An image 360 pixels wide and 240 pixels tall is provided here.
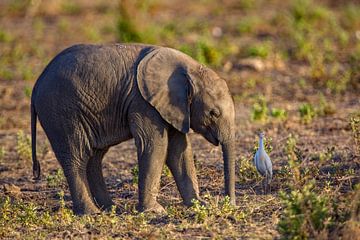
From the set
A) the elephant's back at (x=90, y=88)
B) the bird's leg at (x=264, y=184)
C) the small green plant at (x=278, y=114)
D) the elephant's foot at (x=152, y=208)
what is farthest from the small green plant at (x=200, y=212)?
the small green plant at (x=278, y=114)

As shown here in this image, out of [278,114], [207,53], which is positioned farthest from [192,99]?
[207,53]

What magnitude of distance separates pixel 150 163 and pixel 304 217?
5.69 ft

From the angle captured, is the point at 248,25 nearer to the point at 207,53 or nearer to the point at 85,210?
the point at 207,53

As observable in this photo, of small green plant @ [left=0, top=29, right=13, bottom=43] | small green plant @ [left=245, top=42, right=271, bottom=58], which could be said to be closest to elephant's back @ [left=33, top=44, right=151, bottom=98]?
small green plant @ [left=245, top=42, right=271, bottom=58]

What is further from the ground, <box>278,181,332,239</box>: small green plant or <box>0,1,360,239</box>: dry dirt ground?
<box>278,181,332,239</box>: small green plant

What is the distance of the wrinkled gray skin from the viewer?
27.4 ft

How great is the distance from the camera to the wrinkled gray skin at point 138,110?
329 inches

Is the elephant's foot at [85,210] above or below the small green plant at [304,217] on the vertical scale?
below

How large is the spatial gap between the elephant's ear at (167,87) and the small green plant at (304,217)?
140 centimetres

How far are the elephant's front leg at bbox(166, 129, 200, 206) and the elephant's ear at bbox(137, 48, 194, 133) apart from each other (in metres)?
0.31

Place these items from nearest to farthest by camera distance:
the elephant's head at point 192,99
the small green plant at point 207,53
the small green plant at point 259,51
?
the elephant's head at point 192,99
the small green plant at point 207,53
the small green plant at point 259,51

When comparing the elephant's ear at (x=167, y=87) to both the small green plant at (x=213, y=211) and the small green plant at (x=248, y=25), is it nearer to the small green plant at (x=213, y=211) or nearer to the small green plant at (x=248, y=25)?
the small green plant at (x=213, y=211)

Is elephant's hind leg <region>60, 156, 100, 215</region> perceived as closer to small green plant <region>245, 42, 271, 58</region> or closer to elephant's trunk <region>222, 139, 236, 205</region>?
elephant's trunk <region>222, 139, 236, 205</region>

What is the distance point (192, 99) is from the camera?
8.39 meters
